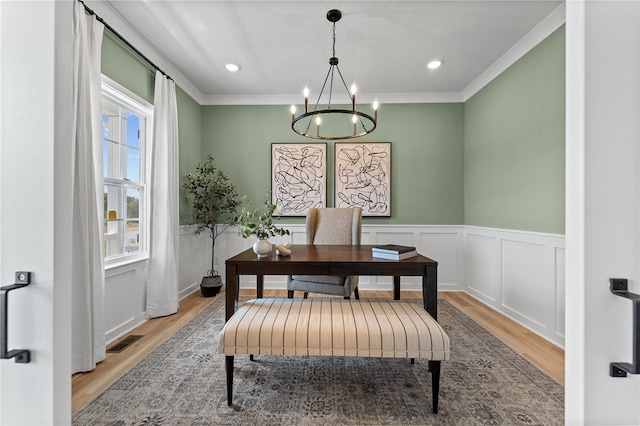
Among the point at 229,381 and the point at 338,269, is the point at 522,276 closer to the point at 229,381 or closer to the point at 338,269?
the point at 338,269

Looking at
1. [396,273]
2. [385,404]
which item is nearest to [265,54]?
[396,273]

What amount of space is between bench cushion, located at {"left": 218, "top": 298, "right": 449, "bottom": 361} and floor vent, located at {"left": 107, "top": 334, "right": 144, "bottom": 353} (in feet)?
4.33

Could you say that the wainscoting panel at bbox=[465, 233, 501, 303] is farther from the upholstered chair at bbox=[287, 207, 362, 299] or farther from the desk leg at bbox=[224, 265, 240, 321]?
the desk leg at bbox=[224, 265, 240, 321]

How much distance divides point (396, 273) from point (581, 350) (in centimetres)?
117

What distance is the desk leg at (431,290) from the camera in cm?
177

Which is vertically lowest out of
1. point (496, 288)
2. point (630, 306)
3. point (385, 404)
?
point (385, 404)

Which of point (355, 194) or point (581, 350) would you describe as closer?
point (581, 350)

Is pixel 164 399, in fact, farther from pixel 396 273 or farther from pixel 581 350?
pixel 581 350

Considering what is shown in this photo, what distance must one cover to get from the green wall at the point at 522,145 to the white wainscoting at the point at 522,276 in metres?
0.12

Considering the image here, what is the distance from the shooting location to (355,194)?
398 centimetres

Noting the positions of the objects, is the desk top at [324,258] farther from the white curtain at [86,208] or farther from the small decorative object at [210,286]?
the small decorative object at [210,286]

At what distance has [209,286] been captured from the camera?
3.59 m

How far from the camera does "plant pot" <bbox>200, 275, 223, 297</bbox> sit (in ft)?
11.8

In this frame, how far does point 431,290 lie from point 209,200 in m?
2.84
